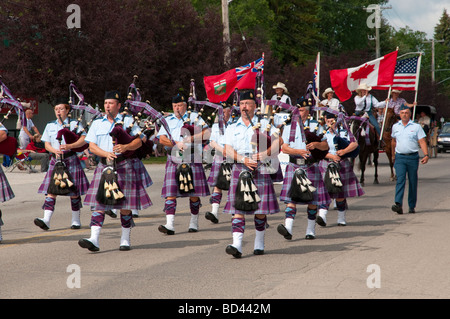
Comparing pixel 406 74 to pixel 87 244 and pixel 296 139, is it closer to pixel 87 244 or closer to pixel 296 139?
pixel 296 139

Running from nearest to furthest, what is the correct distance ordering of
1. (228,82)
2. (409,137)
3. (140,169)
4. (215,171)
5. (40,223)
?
(140,169) → (40,223) → (409,137) → (215,171) → (228,82)

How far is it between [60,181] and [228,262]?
148 inches

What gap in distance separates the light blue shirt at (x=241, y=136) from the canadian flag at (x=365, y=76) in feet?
32.7

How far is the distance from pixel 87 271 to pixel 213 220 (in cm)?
437

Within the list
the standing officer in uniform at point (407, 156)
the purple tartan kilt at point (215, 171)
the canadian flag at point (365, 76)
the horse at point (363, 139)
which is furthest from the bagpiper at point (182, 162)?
the horse at point (363, 139)

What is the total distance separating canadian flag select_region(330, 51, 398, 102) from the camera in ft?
59.9

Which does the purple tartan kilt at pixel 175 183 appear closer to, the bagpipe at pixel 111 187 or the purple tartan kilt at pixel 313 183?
the purple tartan kilt at pixel 313 183

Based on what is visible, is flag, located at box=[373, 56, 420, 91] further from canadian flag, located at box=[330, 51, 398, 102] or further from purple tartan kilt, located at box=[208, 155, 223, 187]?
purple tartan kilt, located at box=[208, 155, 223, 187]

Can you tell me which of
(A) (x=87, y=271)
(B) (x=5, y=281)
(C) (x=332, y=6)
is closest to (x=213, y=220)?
(A) (x=87, y=271)

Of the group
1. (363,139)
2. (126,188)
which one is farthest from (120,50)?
(126,188)

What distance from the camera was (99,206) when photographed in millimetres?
8820

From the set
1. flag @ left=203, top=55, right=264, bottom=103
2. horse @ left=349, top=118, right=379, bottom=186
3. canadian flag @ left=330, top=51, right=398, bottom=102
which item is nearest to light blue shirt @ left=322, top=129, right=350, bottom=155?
canadian flag @ left=330, top=51, right=398, bottom=102

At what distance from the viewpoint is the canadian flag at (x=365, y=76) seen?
1827 cm

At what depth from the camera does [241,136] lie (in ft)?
27.8
